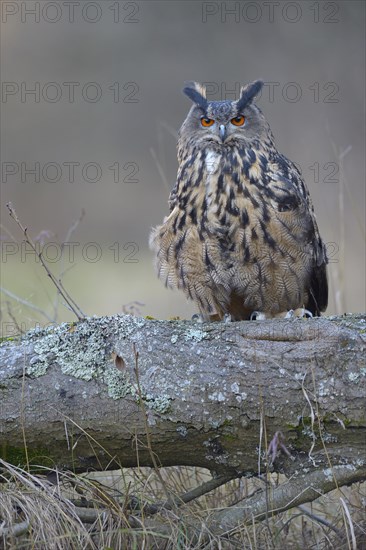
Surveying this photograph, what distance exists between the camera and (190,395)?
2.57 m

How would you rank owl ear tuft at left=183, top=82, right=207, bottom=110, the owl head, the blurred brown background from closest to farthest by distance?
the owl head < owl ear tuft at left=183, top=82, right=207, bottom=110 < the blurred brown background

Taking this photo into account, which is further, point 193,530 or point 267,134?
point 267,134

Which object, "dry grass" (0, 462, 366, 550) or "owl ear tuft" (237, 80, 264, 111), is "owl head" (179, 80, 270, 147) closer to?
"owl ear tuft" (237, 80, 264, 111)

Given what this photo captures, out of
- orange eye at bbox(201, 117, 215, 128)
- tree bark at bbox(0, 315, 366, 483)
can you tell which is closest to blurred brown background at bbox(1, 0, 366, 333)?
orange eye at bbox(201, 117, 215, 128)

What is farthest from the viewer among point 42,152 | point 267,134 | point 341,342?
point 42,152

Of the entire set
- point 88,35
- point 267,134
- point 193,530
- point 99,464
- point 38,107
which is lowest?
point 193,530

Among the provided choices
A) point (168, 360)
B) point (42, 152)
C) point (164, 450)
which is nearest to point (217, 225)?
point (168, 360)

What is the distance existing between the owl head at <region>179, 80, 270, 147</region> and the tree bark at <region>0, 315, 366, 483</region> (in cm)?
117

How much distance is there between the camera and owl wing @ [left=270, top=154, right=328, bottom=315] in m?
3.36

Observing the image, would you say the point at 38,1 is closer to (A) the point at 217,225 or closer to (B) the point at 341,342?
(A) the point at 217,225

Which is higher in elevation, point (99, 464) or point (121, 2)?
point (121, 2)

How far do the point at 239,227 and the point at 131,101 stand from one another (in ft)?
23.2

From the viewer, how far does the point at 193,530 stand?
2584mm

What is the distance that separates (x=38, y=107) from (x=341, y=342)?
8.41 meters
